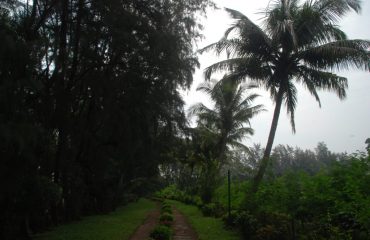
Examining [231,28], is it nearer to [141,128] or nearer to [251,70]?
[251,70]

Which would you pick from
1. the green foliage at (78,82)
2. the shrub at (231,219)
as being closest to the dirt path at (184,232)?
the shrub at (231,219)

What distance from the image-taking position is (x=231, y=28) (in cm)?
1653

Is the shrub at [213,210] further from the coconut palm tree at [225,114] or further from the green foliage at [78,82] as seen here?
the coconut palm tree at [225,114]

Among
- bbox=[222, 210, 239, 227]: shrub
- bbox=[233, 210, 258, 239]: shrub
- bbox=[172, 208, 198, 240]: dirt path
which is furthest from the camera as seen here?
bbox=[222, 210, 239, 227]: shrub

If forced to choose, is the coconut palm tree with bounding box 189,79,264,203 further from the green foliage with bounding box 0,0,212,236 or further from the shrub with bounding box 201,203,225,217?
the green foliage with bounding box 0,0,212,236

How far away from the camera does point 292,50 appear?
617 inches

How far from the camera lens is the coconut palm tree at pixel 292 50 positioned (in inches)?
584

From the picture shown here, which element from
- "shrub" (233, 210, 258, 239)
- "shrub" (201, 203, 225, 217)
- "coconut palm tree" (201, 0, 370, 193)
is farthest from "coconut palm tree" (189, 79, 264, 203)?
"shrub" (233, 210, 258, 239)

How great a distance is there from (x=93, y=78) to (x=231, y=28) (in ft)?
19.9

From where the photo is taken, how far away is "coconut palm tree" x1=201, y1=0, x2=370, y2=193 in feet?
48.7

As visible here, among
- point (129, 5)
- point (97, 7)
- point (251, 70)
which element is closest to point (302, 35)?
point (251, 70)

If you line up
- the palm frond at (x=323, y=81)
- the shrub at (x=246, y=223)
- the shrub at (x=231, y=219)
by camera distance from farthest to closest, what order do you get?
the palm frond at (x=323, y=81)
the shrub at (x=231, y=219)
the shrub at (x=246, y=223)

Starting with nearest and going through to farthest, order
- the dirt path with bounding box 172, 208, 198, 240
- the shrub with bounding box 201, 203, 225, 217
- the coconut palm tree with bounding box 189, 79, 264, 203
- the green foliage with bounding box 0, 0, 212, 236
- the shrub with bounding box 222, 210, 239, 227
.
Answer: the green foliage with bounding box 0, 0, 212, 236 < the dirt path with bounding box 172, 208, 198, 240 < the shrub with bounding box 222, 210, 239, 227 < the shrub with bounding box 201, 203, 225, 217 < the coconut palm tree with bounding box 189, 79, 264, 203

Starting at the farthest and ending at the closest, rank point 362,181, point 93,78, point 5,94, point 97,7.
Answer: point 93,78, point 97,7, point 5,94, point 362,181
